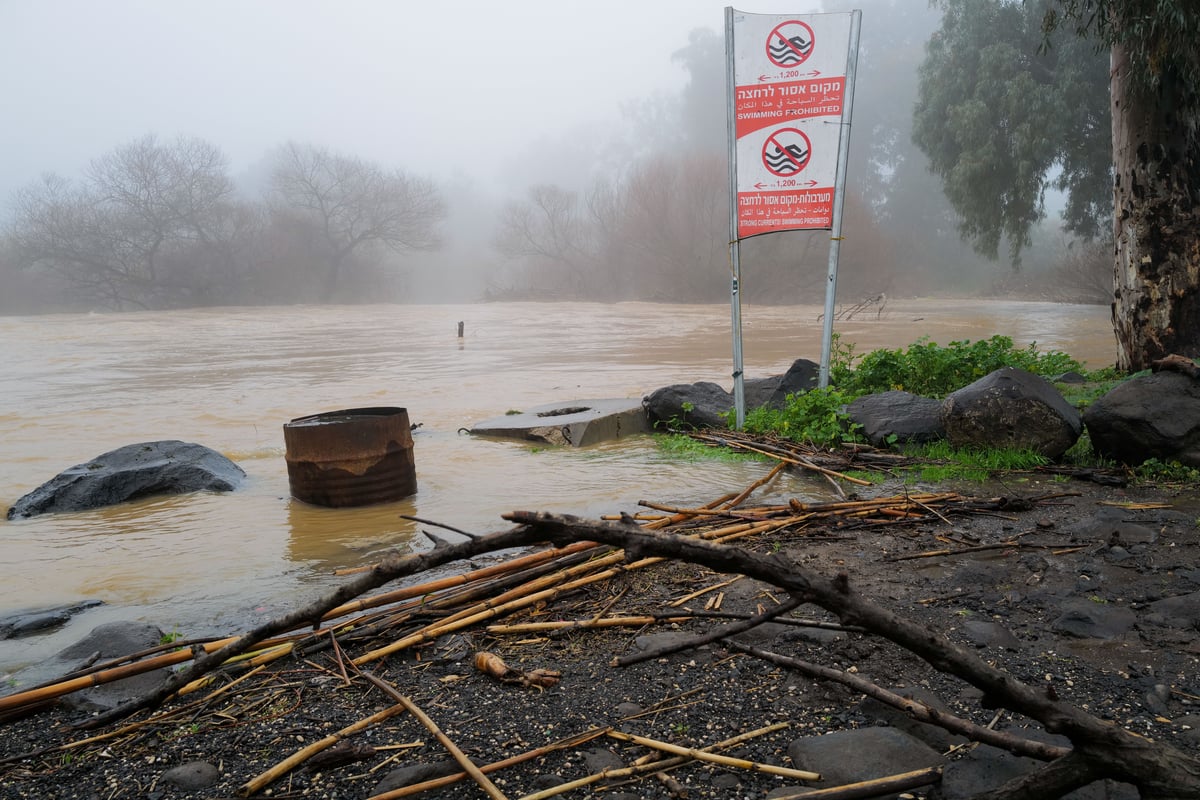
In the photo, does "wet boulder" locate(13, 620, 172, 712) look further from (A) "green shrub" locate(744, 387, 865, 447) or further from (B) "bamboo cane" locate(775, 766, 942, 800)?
(A) "green shrub" locate(744, 387, 865, 447)

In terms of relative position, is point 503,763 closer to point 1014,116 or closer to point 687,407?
point 687,407

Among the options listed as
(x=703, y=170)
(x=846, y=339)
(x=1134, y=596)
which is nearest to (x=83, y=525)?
(x=1134, y=596)

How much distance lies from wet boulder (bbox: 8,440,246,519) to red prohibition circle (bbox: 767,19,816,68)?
236 inches

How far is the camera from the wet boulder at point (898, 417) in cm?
689

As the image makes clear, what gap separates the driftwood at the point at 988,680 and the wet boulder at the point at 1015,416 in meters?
4.74

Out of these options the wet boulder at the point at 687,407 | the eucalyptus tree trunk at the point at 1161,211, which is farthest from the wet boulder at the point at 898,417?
the eucalyptus tree trunk at the point at 1161,211

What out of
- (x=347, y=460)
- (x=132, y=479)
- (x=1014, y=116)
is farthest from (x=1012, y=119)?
(x=132, y=479)

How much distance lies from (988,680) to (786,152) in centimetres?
668

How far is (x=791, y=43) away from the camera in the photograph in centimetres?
764

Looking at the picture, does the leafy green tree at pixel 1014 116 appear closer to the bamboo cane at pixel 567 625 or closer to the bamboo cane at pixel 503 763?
the bamboo cane at pixel 567 625

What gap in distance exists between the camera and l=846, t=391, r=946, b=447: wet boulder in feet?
22.6

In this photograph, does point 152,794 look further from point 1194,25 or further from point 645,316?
point 645,316

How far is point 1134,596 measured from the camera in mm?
3324

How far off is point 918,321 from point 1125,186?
899 inches
